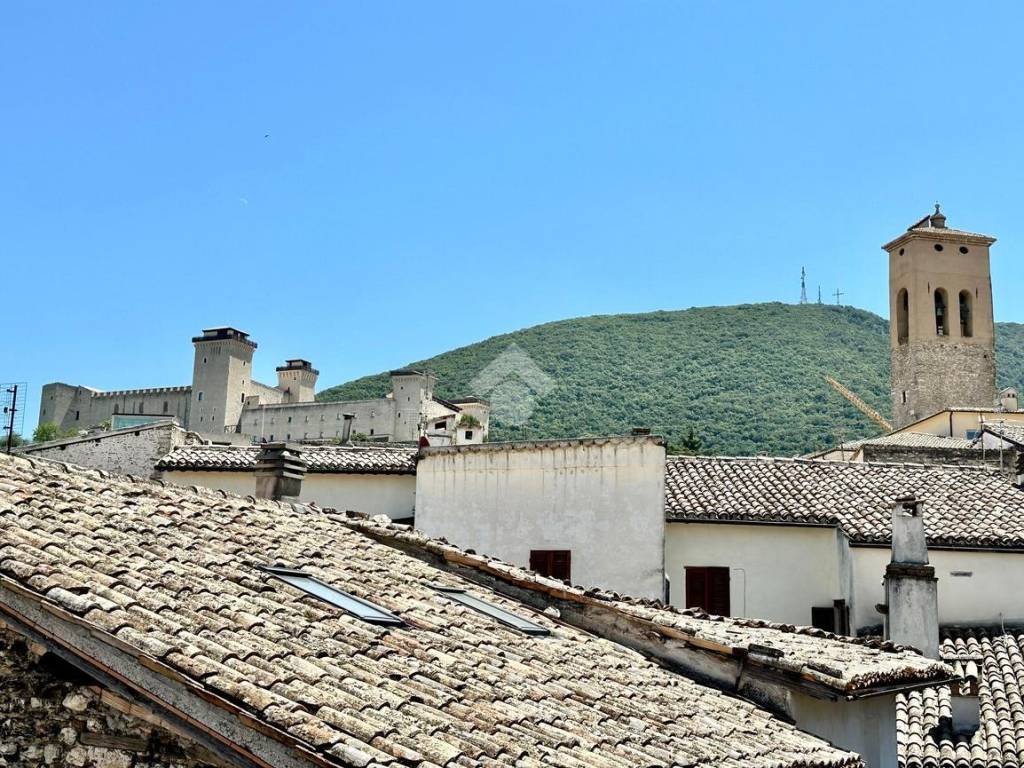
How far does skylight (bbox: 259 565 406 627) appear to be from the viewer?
7.42m

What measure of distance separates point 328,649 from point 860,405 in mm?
85708

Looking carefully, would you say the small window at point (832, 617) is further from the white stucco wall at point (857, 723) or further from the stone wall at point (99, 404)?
the stone wall at point (99, 404)

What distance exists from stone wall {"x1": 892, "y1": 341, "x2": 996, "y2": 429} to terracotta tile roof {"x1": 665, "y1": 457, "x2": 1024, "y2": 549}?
46646mm

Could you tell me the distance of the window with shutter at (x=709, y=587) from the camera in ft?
68.8

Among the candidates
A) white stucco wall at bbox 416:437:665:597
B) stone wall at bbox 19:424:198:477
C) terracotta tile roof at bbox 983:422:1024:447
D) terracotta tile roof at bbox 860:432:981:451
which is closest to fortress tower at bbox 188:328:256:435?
terracotta tile roof at bbox 860:432:981:451

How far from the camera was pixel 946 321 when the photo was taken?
229 feet

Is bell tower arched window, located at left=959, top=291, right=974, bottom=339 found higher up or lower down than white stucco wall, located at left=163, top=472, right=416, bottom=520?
higher up

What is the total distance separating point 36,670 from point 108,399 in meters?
105

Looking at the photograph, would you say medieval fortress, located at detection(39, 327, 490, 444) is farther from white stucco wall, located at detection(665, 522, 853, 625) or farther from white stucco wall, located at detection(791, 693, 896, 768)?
white stucco wall, located at detection(791, 693, 896, 768)

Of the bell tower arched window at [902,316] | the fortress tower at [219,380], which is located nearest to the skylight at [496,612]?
the bell tower arched window at [902,316]

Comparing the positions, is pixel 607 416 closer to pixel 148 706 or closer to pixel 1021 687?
pixel 1021 687

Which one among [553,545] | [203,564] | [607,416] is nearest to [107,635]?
[203,564]

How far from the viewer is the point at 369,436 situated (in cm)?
9025

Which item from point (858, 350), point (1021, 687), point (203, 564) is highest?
point (858, 350)
